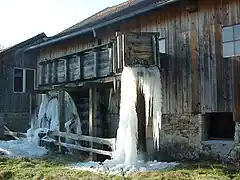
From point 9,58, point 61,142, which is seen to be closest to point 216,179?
point 61,142

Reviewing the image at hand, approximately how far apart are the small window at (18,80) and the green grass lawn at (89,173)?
338 inches

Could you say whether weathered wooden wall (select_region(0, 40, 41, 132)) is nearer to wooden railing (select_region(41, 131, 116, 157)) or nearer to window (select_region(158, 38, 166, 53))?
wooden railing (select_region(41, 131, 116, 157))

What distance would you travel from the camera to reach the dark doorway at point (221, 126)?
35.2 ft

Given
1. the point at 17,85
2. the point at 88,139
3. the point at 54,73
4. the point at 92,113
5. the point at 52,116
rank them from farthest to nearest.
Answer: the point at 17,85 → the point at 52,116 → the point at 54,73 → the point at 92,113 → the point at 88,139

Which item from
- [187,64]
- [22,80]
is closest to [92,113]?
[187,64]

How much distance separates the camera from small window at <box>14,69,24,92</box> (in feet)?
62.4

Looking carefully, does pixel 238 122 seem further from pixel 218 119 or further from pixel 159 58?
pixel 159 58

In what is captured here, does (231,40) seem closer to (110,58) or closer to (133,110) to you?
(133,110)

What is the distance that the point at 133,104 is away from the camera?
10477mm

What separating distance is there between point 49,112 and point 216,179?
1036 centimetres

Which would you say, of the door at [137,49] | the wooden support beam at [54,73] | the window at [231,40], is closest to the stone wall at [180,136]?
the door at [137,49]

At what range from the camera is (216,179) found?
7457mm

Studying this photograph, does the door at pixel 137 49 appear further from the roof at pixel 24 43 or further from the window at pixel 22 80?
the window at pixel 22 80

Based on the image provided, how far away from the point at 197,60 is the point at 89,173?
450 centimetres
